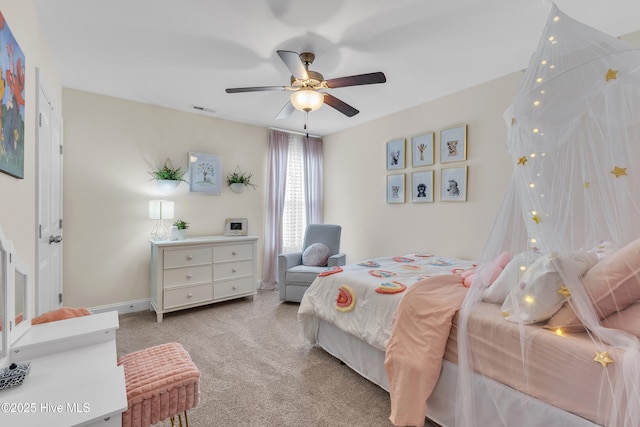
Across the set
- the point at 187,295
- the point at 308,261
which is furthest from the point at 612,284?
the point at 187,295

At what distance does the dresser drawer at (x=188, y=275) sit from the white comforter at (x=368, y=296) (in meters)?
1.61

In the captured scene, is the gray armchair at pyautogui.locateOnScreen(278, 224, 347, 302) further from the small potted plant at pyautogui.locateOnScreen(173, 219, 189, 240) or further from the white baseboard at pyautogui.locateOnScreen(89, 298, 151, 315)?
the white baseboard at pyautogui.locateOnScreen(89, 298, 151, 315)

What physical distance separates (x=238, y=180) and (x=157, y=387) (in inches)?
130

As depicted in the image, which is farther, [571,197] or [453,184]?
[453,184]

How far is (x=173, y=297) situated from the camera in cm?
334

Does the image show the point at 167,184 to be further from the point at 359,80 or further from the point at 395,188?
the point at 395,188

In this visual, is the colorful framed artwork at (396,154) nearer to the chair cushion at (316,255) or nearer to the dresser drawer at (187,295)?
the chair cushion at (316,255)

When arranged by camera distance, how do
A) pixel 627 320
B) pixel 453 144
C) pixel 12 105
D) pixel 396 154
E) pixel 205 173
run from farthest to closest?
1. pixel 205 173
2. pixel 396 154
3. pixel 453 144
4. pixel 12 105
5. pixel 627 320

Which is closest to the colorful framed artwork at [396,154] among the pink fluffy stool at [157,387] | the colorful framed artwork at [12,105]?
the pink fluffy stool at [157,387]

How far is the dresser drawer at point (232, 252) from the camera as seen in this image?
12.1ft

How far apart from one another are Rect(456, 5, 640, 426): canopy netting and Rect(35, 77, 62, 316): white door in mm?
2882

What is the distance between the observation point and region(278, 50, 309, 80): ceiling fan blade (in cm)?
195

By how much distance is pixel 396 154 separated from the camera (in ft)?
12.8

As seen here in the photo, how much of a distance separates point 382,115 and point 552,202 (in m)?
2.98
